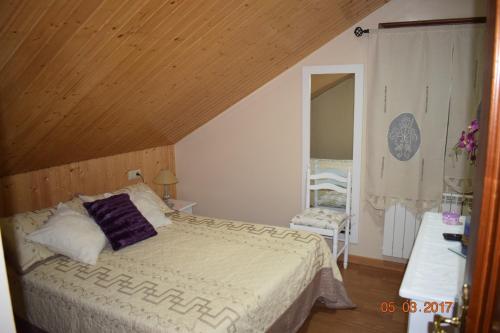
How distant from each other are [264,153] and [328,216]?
99cm

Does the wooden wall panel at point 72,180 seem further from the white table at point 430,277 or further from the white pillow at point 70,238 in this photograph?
the white table at point 430,277

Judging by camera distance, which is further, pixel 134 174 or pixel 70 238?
pixel 134 174

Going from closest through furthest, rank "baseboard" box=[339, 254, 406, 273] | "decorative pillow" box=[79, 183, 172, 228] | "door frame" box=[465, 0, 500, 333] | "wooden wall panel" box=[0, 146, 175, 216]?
"door frame" box=[465, 0, 500, 333]
"wooden wall panel" box=[0, 146, 175, 216]
"decorative pillow" box=[79, 183, 172, 228]
"baseboard" box=[339, 254, 406, 273]

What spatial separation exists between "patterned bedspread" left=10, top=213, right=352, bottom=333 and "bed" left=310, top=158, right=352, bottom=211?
3.34ft

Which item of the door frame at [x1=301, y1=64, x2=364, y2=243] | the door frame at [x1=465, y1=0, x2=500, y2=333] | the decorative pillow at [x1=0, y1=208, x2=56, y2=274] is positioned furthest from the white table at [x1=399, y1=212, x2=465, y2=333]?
the decorative pillow at [x1=0, y1=208, x2=56, y2=274]

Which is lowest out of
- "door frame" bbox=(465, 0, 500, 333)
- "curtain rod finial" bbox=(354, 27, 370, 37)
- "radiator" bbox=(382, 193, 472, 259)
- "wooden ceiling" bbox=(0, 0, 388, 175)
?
"radiator" bbox=(382, 193, 472, 259)

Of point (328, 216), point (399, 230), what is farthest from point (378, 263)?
point (328, 216)

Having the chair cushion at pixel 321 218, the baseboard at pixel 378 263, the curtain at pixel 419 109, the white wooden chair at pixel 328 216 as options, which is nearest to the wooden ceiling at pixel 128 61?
the curtain at pixel 419 109

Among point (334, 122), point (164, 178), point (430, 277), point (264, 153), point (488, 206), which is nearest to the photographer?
point (488, 206)

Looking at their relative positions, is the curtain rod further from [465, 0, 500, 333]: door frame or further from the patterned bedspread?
[465, 0, 500, 333]: door frame

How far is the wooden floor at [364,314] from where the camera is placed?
274cm

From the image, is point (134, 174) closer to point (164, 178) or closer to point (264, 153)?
point (164, 178)

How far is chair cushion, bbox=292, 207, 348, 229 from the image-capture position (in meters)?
3.38

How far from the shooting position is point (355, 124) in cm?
Answer: 358
